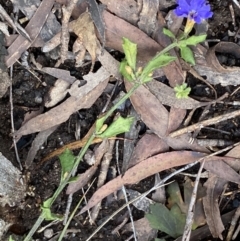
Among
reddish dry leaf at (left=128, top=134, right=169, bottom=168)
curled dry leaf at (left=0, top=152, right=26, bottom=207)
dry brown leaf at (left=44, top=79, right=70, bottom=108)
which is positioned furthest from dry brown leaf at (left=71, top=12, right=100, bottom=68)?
curled dry leaf at (left=0, top=152, right=26, bottom=207)

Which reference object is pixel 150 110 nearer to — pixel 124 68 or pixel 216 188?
pixel 124 68

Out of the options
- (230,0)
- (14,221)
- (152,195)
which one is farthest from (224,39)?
(14,221)

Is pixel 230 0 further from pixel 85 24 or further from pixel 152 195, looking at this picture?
pixel 152 195

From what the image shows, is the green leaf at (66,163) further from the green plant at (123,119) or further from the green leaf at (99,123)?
the green leaf at (99,123)

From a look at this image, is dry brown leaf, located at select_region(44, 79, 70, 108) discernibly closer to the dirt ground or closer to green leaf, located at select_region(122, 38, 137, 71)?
the dirt ground

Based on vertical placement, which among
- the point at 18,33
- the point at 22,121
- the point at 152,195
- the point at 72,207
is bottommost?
the point at 152,195

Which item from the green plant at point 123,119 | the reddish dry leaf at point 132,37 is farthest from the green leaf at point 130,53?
the reddish dry leaf at point 132,37
